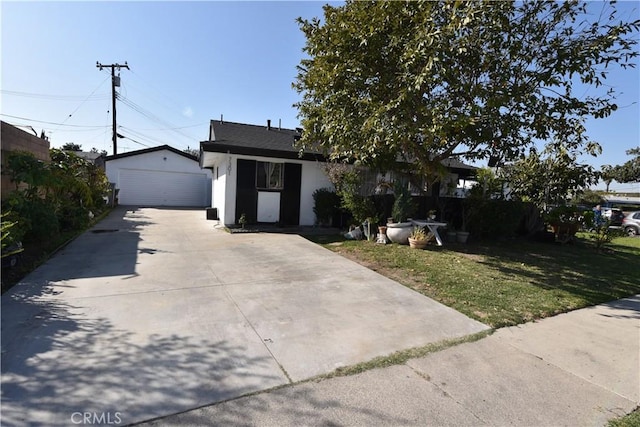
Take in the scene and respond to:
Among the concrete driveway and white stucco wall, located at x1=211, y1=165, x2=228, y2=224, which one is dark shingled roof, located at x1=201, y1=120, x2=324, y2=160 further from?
the concrete driveway

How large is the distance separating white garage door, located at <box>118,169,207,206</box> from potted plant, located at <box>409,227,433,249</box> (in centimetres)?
1711

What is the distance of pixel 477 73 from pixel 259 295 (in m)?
6.27

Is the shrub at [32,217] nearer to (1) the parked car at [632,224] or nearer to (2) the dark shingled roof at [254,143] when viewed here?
(2) the dark shingled roof at [254,143]

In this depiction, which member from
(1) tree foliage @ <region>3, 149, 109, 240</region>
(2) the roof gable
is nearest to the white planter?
(1) tree foliage @ <region>3, 149, 109, 240</region>

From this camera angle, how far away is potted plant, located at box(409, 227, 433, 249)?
808 centimetres

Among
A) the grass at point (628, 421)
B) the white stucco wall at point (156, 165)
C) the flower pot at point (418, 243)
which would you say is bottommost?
the grass at point (628, 421)

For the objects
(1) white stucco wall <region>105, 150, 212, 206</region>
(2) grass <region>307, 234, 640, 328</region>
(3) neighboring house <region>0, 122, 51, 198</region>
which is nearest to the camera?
(2) grass <region>307, 234, 640, 328</region>

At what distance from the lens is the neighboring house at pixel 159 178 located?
1962 cm

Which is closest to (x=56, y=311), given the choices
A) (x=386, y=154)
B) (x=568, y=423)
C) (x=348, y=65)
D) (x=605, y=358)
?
(x=568, y=423)

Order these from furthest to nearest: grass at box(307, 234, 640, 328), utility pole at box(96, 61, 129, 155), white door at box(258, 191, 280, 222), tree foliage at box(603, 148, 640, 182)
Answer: tree foliage at box(603, 148, 640, 182) → utility pole at box(96, 61, 129, 155) → white door at box(258, 191, 280, 222) → grass at box(307, 234, 640, 328)

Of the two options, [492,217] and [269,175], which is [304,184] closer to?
[269,175]

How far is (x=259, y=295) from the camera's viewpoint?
14.7 ft

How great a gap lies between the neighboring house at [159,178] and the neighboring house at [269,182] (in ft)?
34.9

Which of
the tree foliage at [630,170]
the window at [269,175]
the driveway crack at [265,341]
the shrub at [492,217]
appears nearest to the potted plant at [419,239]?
the shrub at [492,217]
